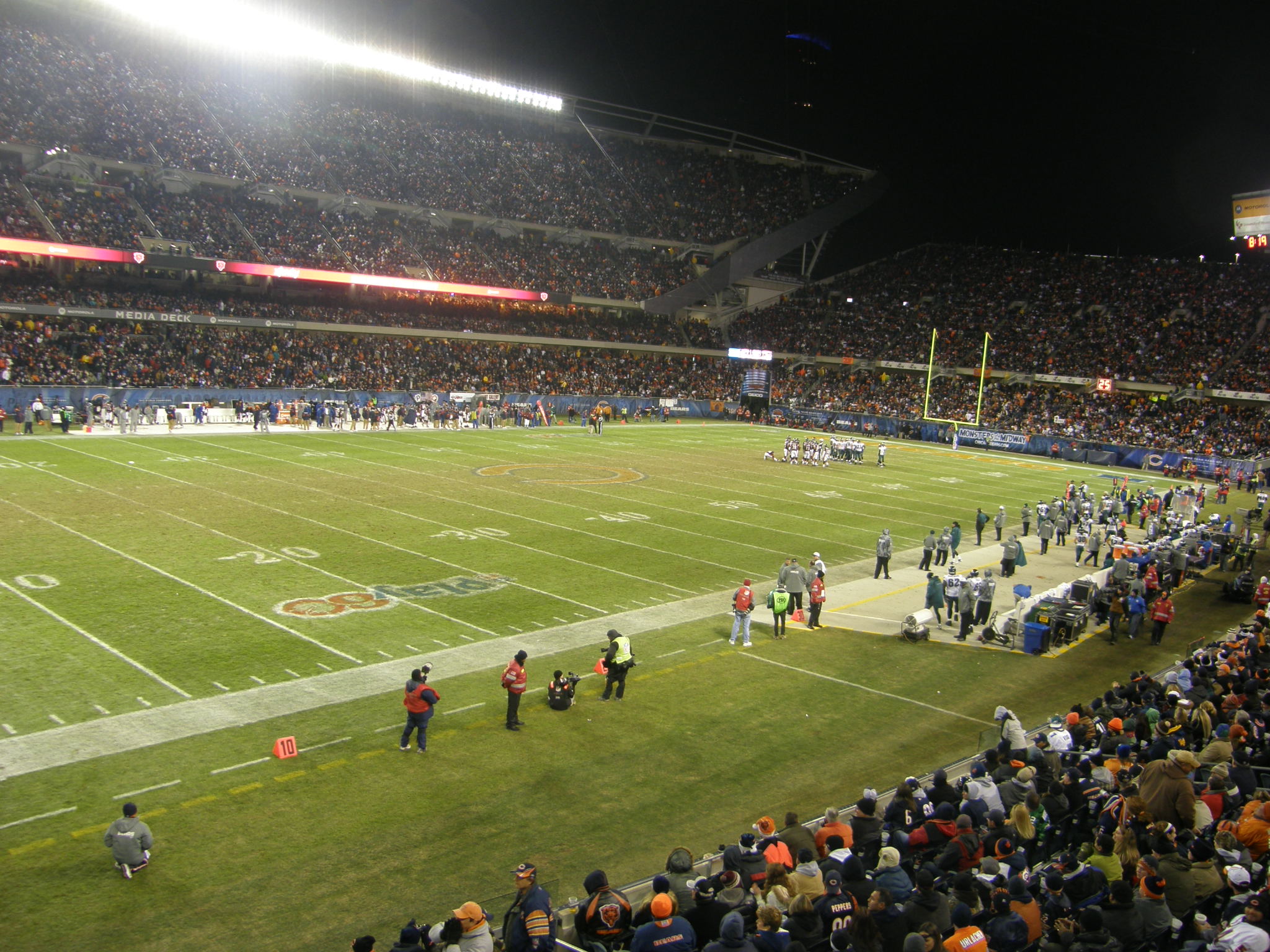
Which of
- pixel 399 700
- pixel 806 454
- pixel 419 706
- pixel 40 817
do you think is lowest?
pixel 40 817

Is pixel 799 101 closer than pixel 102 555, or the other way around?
pixel 102 555

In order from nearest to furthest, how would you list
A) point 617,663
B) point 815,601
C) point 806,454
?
point 617,663 < point 815,601 < point 806,454

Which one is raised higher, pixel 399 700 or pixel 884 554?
pixel 884 554

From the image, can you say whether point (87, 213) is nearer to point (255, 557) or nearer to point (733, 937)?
point (255, 557)

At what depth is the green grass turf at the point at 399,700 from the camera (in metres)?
7.69

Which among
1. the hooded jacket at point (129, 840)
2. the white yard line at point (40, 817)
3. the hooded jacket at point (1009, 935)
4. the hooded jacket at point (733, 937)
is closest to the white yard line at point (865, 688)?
the hooded jacket at point (1009, 935)

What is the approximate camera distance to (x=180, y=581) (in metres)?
16.2

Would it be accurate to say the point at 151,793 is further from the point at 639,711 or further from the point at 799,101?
the point at 799,101

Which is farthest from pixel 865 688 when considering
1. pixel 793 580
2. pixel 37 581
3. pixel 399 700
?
pixel 37 581

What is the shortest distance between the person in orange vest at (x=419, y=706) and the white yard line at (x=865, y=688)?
615cm

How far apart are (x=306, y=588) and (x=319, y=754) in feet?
22.3

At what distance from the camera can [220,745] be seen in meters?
10.0

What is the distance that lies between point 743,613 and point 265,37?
5920 centimetres

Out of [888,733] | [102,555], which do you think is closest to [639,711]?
[888,733]
